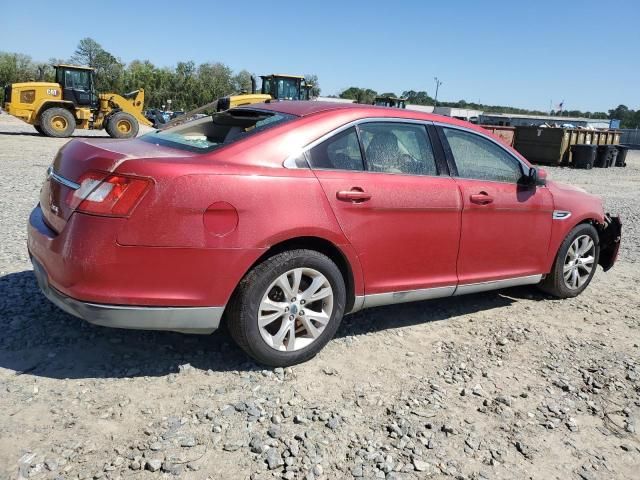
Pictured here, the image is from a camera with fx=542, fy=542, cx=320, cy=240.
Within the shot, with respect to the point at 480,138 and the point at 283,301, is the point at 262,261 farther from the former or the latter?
the point at 480,138

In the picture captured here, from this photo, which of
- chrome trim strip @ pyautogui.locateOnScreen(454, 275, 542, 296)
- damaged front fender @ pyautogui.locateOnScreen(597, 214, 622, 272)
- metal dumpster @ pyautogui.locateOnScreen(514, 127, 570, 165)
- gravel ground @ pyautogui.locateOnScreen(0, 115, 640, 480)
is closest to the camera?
gravel ground @ pyautogui.locateOnScreen(0, 115, 640, 480)

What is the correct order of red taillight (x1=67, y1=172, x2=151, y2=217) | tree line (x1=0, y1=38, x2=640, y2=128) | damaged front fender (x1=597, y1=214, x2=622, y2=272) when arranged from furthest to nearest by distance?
1. tree line (x1=0, y1=38, x2=640, y2=128)
2. damaged front fender (x1=597, y1=214, x2=622, y2=272)
3. red taillight (x1=67, y1=172, x2=151, y2=217)

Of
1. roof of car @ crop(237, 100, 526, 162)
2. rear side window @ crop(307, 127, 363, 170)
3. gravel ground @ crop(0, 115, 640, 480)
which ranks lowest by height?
gravel ground @ crop(0, 115, 640, 480)

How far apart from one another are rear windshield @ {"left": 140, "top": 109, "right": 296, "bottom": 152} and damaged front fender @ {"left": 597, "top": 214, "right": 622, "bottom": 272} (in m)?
3.67

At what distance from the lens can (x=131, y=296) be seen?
2.82 metres

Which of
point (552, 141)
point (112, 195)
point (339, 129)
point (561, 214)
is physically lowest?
point (561, 214)

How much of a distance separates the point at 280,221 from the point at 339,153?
0.69 metres

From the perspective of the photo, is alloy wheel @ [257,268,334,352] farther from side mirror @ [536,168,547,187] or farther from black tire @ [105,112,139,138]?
black tire @ [105,112,139,138]

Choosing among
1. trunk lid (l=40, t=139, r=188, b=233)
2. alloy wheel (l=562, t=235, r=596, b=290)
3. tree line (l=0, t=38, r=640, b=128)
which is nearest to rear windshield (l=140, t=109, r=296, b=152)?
trunk lid (l=40, t=139, r=188, b=233)

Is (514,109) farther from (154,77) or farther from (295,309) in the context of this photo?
(295,309)

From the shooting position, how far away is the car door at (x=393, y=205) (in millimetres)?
3395

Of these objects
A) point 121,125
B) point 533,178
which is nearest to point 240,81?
point 121,125

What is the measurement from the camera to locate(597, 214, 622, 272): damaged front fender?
5402 millimetres

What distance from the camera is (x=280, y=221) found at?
3.07 metres
